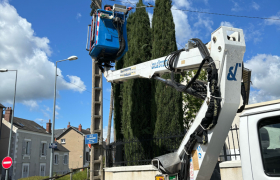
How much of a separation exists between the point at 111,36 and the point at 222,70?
14.5 feet

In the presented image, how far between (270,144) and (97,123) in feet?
25.0

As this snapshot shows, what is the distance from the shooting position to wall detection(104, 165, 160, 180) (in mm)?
7801

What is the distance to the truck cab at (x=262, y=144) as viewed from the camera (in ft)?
9.06

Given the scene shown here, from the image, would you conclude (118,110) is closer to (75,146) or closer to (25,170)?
(25,170)

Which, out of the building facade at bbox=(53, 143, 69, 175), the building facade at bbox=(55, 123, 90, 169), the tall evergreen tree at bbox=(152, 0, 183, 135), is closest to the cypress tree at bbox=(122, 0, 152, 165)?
the tall evergreen tree at bbox=(152, 0, 183, 135)

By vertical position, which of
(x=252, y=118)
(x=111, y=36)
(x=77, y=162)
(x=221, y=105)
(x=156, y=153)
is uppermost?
(x=111, y=36)

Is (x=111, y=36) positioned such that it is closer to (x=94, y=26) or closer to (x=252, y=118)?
(x=94, y=26)

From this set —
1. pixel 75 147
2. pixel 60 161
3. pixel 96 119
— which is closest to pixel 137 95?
pixel 96 119

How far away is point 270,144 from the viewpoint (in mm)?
2828

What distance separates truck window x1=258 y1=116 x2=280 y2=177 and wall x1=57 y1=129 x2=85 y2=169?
1877 inches

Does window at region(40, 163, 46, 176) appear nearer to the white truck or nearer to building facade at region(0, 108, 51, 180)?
building facade at region(0, 108, 51, 180)

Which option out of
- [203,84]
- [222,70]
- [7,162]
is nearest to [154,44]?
[203,84]

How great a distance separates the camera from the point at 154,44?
11.6 metres

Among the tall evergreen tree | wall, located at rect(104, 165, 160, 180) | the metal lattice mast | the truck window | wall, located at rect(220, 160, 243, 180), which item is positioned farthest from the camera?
the tall evergreen tree
